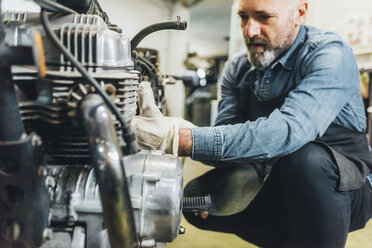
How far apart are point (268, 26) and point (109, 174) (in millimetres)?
818

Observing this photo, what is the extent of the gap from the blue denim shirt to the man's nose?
0.13 metres

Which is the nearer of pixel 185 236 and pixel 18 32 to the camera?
pixel 18 32

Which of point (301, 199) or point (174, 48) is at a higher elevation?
point (174, 48)

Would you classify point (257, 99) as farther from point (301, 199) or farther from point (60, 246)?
point (60, 246)

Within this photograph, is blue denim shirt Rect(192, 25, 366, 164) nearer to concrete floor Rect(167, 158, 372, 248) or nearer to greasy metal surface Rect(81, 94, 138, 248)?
greasy metal surface Rect(81, 94, 138, 248)

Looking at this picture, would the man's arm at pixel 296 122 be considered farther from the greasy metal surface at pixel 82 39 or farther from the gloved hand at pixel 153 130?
the greasy metal surface at pixel 82 39

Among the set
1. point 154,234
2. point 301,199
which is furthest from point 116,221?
point 301,199

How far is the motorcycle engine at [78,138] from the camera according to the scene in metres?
0.51

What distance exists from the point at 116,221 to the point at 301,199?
0.55 metres

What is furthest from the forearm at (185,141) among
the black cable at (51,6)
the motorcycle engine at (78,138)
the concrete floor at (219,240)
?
the concrete floor at (219,240)

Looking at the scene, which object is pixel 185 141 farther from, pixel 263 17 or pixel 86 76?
pixel 263 17

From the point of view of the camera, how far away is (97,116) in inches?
17.9

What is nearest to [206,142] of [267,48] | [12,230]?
[12,230]

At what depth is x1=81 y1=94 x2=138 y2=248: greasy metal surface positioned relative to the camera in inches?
17.8
